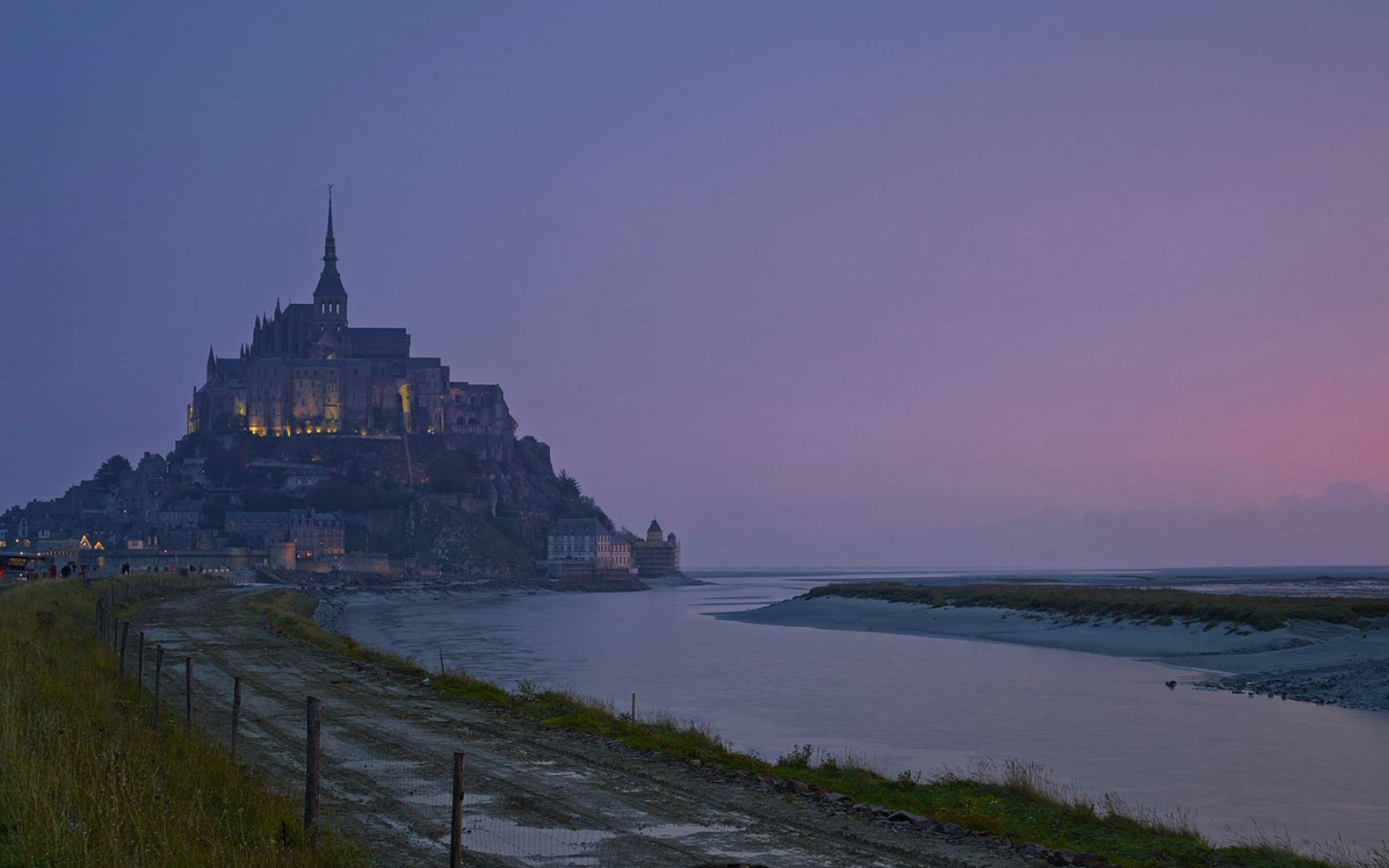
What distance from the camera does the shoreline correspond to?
102 feet

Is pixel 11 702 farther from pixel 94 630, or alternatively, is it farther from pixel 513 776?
pixel 94 630

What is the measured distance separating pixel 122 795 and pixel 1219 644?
41.4 m

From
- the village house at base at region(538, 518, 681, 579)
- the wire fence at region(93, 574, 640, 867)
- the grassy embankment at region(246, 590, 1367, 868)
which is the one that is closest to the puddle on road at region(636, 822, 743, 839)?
the wire fence at region(93, 574, 640, 867)

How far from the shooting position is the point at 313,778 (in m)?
10.7

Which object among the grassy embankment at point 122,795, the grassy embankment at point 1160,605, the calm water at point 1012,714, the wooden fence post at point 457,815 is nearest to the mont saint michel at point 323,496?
the grassy embankment at point 1160,605

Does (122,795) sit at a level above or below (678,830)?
above

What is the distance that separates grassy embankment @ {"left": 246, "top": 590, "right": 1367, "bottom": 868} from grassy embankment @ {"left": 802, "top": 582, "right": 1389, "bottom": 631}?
29.6 meters

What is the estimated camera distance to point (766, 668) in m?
41.4

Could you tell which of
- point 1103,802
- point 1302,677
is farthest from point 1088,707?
point 1103,802

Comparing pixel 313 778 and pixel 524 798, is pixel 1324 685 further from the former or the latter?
pixel 313 778

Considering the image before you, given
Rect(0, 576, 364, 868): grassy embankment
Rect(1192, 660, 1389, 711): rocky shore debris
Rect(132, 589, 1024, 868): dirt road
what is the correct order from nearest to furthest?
1. Rect(0, 576, 364, 868): grassy embankment
2. Rect(132, 589, 1024, 868): dirt road
3. Rect(1192, 660, 1389, 711): rocky shore debris

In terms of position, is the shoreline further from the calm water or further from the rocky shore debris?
the calm water

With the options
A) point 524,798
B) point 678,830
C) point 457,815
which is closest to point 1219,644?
point 524,798

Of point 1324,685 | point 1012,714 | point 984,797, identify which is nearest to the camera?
point 984,797
